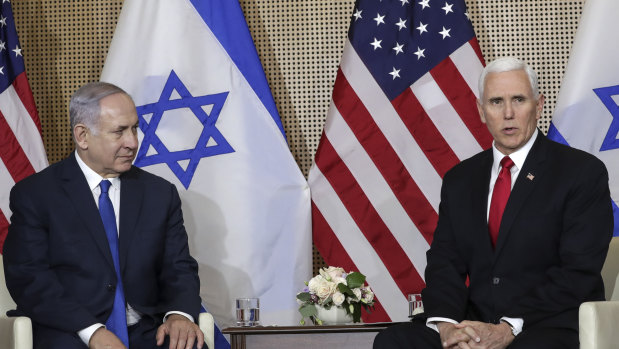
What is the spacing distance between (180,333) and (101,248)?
480mm

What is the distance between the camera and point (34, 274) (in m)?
3.32

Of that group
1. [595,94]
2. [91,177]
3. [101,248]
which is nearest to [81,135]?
[91,177]

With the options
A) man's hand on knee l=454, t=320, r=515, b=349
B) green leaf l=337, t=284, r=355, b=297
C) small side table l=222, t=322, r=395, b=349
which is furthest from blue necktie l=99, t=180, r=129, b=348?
man's hand on knee l=454, t=320, r=515, b=349

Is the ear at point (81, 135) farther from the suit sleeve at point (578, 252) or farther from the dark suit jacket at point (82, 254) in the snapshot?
the suit sleeve at point (578, 252)

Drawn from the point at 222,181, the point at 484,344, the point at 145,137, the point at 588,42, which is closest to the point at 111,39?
the point at 145,137

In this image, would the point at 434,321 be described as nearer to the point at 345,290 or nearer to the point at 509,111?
the point at 345,290

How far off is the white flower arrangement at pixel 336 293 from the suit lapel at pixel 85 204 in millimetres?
945

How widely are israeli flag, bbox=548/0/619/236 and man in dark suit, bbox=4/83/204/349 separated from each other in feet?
6.84

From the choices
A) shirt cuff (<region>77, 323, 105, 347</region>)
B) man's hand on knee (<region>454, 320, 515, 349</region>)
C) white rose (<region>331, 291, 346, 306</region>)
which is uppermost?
white rose (<region>331, 291, 346, 306</region>)

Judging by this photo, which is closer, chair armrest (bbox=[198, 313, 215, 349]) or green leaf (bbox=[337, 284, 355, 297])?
chair armrest (bbox=[198, 313, 215, 349])

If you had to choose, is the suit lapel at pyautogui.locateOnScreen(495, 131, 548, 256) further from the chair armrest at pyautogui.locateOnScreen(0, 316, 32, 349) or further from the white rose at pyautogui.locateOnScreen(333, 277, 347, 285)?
the chair armrest at pyautogui.locateOnScreen(0, 316, 32, 349)

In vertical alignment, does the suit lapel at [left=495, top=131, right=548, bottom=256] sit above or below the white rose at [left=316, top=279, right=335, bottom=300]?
above

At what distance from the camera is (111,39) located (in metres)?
5.08

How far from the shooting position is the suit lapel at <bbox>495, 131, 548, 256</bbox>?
322 centimetres
